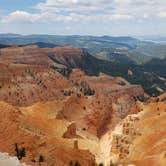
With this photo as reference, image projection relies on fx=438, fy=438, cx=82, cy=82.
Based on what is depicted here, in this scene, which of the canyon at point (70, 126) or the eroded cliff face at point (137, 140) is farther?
the eroded cliff face at point (137, 140)

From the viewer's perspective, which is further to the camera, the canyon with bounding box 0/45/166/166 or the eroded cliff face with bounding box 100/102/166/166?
the eroded cliff face with bounding box 100/102/166/166

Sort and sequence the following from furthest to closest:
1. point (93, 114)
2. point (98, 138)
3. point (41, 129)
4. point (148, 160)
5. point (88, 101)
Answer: point (88, 101), point (93, 114), point (98, 138), point (41, 129), point (148, 160)

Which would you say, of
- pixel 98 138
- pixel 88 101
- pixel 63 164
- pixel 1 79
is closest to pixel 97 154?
pixel 98 138

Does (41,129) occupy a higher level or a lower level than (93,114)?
higher

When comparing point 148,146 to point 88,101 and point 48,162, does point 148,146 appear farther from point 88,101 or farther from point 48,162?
point 88,101

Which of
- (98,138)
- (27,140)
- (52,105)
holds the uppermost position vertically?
(27,140)

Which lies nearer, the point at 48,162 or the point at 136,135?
the point at 48,162

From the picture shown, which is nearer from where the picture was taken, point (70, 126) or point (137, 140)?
point (137, 140)

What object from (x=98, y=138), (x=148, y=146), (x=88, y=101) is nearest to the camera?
(x=148, y=146)

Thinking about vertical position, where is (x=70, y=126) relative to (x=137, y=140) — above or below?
below
